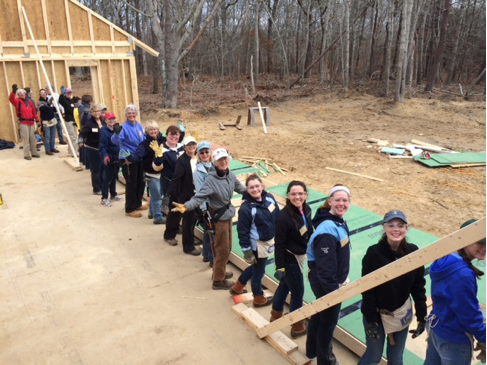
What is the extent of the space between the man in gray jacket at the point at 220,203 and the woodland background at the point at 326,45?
14.4 m

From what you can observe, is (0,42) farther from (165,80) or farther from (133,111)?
(165,80)

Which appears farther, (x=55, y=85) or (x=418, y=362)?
(x=55, y=85)

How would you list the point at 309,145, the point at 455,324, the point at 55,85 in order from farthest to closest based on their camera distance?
1. the point at 309,145
2. the point at 55,85
3. the point at 455,324

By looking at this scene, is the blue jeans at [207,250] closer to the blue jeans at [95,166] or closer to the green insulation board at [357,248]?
the green insulation board at [357,248]

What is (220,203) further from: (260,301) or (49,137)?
(49,137)

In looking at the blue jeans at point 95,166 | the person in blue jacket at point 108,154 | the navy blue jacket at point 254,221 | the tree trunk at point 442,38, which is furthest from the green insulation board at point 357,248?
the tree trunk at point 442,38

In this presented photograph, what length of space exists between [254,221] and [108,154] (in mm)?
3918

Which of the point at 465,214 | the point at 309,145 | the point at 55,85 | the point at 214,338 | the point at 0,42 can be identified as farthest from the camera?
the point at 309,145

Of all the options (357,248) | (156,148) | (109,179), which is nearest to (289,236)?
(357,248)

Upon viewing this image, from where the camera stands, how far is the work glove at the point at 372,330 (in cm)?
280

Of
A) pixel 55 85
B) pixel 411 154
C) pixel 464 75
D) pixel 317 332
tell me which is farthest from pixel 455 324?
pixel 464 75

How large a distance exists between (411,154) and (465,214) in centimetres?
433

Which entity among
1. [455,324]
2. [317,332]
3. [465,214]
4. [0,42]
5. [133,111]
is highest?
[0,42]

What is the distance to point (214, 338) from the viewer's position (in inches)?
148
